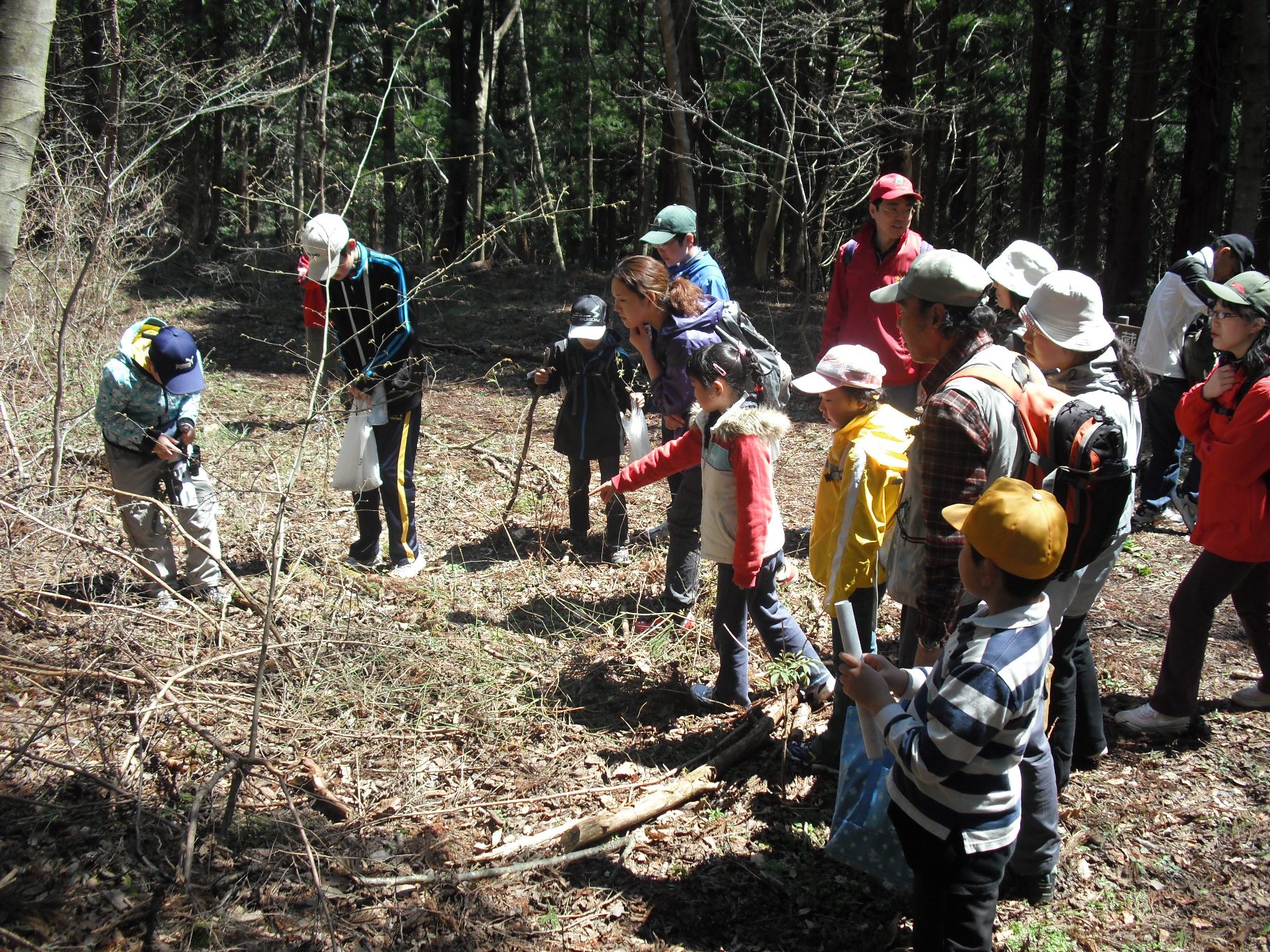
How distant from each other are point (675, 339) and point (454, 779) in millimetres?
2473

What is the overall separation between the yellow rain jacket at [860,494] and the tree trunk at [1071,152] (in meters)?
15.6

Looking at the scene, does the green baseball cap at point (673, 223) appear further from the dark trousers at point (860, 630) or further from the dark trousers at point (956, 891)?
the dark trousers at point (956, 891)

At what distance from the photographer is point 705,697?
168 inches

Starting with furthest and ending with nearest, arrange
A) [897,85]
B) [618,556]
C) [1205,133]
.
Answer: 1. [1205,133]
2. [897,85]
3. [618,556]

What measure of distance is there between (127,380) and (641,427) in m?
2.95

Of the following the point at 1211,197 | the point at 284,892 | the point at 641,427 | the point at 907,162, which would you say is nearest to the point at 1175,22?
the point at 1211,197

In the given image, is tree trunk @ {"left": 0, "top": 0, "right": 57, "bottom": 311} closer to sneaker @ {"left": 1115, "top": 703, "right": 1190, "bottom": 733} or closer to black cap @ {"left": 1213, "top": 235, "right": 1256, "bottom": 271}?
sneaker @ {"left": 1115, "top": 703, "right": 1190, "bottom": 733}

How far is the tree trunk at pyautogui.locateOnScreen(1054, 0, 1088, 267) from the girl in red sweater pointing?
15.3 meters

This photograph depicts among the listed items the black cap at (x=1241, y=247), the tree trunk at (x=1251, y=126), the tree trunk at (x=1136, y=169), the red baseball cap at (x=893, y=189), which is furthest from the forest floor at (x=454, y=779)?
the tree trunk at (x=1136, y=169)

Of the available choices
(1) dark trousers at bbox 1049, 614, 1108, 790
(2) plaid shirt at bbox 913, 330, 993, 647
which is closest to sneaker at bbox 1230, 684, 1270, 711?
(1) dark trousers at bbox 1049, 614, 1108, 790

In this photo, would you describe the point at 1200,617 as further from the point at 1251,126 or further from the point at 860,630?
the point at 1251,126

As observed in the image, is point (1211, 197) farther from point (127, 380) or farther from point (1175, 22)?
point (127, 380)

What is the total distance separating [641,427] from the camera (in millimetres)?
5773

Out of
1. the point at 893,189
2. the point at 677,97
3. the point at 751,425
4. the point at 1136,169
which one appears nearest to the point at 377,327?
the point at 751,425
